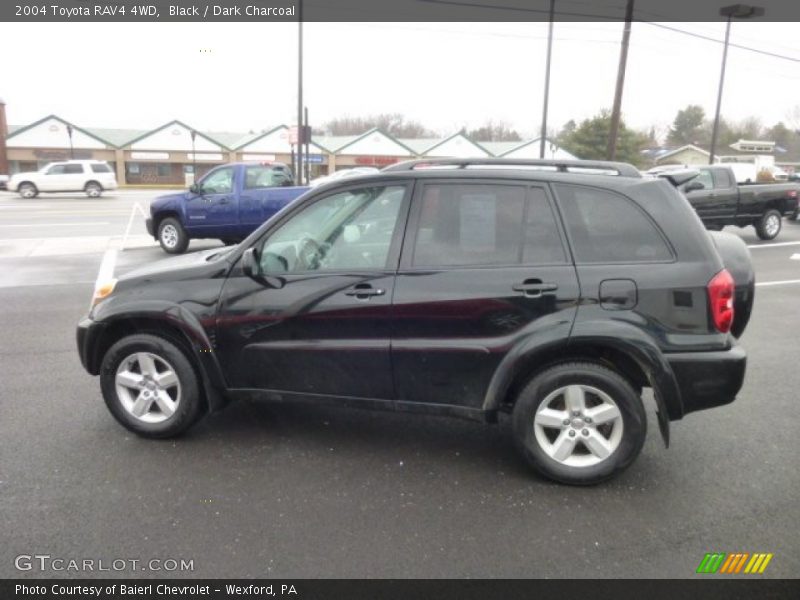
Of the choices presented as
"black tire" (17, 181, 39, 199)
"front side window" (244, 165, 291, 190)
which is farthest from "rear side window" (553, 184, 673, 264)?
"black tire" (17, 181, 39, 199)

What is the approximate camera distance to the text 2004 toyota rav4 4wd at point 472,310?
326cm

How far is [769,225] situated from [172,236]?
47.4 ft

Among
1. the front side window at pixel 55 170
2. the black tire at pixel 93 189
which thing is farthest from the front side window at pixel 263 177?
the front side window at pixel 55 170

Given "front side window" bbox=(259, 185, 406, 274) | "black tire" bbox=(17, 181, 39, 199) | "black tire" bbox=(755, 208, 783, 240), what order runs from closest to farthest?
1. "front side window" bbox=(259, 185, 406, 274)
2. "black tire" bbox=(755, 208, 783, 240)
3. "black tire" bbox=(17, 181, 39, 199)

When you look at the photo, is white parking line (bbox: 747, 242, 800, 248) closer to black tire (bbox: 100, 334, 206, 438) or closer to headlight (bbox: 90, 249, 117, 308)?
headlight (bbox: 90, 249, 117, 308)

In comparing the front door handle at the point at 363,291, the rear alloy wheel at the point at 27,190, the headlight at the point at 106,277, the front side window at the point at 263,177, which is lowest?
the rear alloy wheel at the point at 27,190

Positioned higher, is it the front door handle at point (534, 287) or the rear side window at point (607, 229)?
the rear side window at point (607, 229)

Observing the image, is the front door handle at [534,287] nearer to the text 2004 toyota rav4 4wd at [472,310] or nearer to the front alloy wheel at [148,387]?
the text 2004 toyota rav4 4wd at [472,310]

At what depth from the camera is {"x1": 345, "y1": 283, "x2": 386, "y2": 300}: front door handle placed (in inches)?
136

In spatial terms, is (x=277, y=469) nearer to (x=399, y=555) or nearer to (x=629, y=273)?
(x=399, y=555)

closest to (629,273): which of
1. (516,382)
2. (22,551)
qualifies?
(516,382)

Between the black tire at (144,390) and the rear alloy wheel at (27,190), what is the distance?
34342 mm

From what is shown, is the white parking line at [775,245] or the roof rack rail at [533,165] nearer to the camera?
the roof rack rail at [533,165]

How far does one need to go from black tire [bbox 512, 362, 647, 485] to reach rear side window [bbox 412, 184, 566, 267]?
663 millimetres
